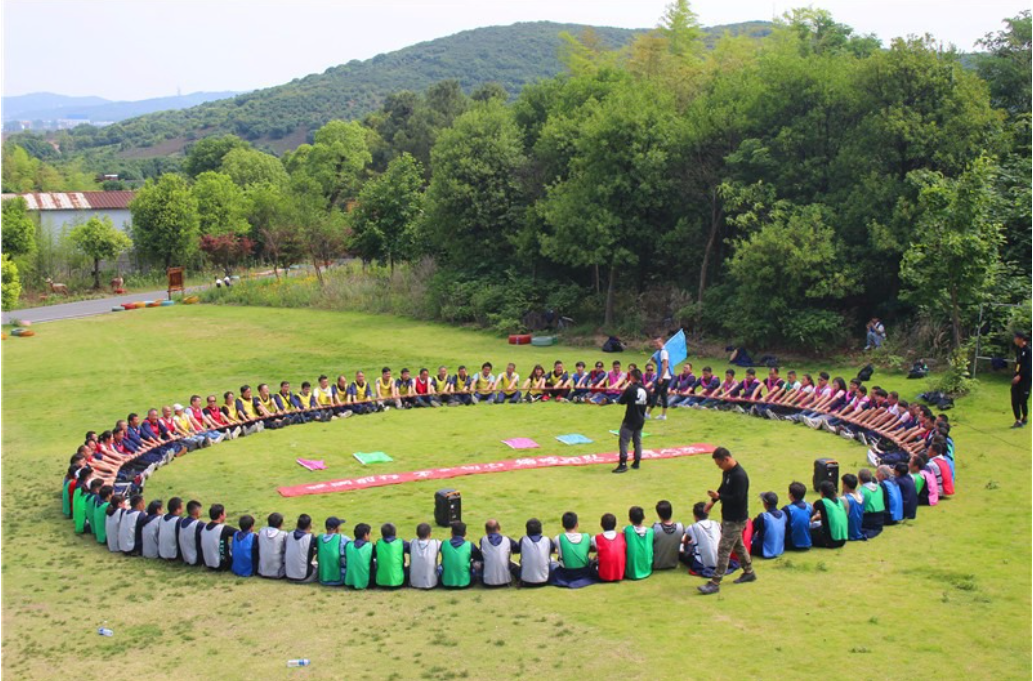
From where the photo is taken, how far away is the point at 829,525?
12984 mm

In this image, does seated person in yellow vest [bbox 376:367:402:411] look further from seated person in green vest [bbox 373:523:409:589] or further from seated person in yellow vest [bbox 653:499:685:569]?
seated person in yellow vest [bbox 653:499:685:569]

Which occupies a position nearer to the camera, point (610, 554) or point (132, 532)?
point (610, 554)

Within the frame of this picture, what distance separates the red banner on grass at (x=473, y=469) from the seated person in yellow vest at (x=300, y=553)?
368 centimetres

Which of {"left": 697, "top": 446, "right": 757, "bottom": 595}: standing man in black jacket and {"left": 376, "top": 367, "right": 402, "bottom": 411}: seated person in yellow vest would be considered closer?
{"left": 697, "top": 446, "right": 757, "bottom": 595}: standing man in black jacket

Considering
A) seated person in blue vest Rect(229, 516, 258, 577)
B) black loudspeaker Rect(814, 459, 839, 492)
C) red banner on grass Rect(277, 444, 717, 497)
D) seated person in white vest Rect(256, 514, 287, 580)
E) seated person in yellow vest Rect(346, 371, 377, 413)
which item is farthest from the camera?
seated person in yellow vest Rect(346, 371, 377, 413)

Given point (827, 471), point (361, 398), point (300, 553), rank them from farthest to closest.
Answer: point (361, 398) → point (827, 471) → point (300, 553)

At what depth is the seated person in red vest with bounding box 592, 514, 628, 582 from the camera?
1214 centimetres

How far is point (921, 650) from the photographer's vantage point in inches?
390

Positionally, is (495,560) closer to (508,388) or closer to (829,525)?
(829,525)

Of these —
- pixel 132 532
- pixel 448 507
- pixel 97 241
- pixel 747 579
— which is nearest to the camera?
pixel 747 579

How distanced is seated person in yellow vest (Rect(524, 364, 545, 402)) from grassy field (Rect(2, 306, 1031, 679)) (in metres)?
1.45

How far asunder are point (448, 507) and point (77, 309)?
116 feet

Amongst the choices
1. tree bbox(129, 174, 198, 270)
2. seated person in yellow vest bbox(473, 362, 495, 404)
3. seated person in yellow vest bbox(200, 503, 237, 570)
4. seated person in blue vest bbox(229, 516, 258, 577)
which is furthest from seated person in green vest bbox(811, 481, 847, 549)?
tree bbox(129, 174, 198, 270)

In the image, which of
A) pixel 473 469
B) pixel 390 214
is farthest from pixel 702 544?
pixel 390 214
